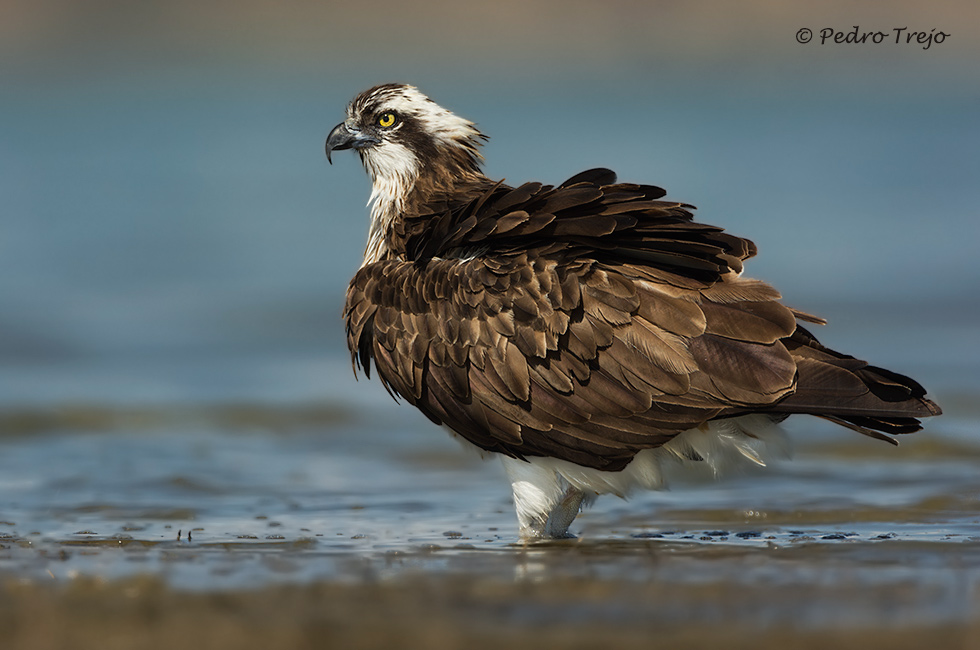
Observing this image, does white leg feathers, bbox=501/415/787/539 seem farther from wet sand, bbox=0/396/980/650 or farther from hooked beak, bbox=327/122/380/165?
hooked beak, bbox=327/122/380/165

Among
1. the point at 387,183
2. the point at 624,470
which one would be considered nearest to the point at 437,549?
the point at 624,470

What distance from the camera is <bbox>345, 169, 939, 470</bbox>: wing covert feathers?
20.7ft

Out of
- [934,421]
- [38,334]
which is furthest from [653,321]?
[38,334]

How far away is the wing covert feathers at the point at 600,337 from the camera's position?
6316mm

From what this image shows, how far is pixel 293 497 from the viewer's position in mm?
8828

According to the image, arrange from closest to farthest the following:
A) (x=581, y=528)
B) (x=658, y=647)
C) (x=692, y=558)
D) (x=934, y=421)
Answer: (x=658, y=647)
(x=692, y=558)
(x=581, y=528)
(x=934, y=421)

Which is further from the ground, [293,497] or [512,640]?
[293,497]

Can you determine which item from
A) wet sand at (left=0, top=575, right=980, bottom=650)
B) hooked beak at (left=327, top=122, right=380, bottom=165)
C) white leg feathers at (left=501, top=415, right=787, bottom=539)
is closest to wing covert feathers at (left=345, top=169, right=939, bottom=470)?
white leg feathers at (left=501, top=415, right=787, bottom=539)

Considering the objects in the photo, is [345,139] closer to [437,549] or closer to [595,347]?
[595,347]

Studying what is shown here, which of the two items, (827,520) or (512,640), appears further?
(827,520)

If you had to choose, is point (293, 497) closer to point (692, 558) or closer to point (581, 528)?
point (581, 528)

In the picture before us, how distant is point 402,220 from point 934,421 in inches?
235

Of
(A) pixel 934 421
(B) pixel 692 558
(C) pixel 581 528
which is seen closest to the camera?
(B) pixel 692 558

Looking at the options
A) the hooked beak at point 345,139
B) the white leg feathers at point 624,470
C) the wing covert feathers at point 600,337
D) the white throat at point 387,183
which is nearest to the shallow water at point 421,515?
the white leg feathers at point 624,470
